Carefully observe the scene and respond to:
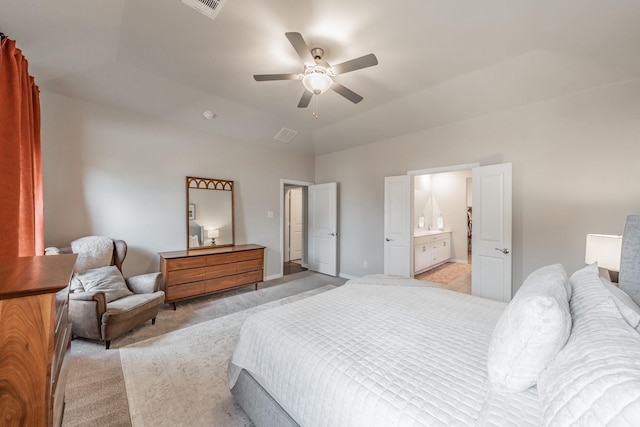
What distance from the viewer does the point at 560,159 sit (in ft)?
9.46

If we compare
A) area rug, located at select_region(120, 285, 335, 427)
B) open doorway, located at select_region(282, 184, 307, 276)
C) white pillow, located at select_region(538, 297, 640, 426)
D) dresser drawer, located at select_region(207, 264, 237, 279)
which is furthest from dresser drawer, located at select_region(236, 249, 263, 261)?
white pillow, located at select_region(538, 297, 640, 426)

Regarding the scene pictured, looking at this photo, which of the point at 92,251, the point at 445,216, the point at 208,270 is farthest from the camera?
the point at 445,216

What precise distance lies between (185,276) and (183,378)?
5.53 ft

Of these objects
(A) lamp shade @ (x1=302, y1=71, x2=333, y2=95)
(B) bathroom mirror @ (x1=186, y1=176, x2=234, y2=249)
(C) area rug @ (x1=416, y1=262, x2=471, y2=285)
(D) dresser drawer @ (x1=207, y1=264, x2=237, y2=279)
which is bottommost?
(C) area rug @ (x1=416, y1=262, x2=471, y2=285)

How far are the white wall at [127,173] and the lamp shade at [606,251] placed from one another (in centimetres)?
449

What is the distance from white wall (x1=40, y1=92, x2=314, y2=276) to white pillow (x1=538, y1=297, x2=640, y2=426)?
423 cm

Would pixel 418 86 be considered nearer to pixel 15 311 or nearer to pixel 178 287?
pixel 15 311

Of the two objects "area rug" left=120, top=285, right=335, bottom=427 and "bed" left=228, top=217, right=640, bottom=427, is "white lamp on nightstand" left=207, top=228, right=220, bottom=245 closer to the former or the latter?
"area rug" left=120, top=285, right=335, bottom=427

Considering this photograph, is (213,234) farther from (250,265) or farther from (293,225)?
(293,225)

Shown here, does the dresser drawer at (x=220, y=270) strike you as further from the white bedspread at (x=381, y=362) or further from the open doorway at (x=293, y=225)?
the open doorway at (x=293, y=225)

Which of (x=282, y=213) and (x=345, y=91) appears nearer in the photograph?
(x=345, y=91)

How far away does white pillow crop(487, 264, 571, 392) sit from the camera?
87 cm

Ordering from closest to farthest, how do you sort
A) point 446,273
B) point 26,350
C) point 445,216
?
point 26,350 < point 446,273 < point 445,216

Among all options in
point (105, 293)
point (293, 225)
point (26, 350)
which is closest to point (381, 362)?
point (26, 350)
